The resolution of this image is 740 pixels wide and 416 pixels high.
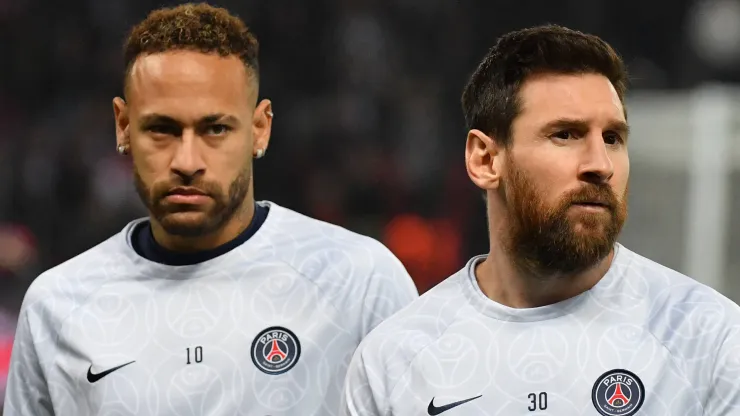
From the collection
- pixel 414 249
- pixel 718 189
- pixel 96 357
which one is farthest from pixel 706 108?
pixel 96 357

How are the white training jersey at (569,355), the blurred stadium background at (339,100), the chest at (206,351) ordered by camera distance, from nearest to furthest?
the white training jersey at (569,355), the chest at (206,351), the blurred stadium background at (339,100)

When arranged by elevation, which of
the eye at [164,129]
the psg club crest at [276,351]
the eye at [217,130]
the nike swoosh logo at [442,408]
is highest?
the eye at [164,129]

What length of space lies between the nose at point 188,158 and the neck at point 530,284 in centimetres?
77

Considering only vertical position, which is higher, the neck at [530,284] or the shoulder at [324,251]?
the neck at [530,284]

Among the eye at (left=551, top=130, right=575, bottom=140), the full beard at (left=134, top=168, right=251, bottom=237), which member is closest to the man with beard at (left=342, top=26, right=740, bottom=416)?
the eye at (left=551, top=130, right=575, bottom=140)

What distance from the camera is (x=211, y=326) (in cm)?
308

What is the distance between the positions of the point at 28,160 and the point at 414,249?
258 cm

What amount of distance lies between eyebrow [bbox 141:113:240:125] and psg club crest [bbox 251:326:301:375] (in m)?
0.53

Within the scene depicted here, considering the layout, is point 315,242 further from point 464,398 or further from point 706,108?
point 706,108

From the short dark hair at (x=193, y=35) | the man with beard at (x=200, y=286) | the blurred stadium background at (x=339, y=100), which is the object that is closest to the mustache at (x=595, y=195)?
the man with beard at (x=200, y=286)

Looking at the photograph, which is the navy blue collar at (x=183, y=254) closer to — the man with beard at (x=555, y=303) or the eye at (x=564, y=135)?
the man with beard at (x=555, y=303)

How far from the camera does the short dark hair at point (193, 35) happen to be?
10.3ft

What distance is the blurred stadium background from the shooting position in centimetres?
781

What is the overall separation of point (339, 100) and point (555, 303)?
5.89m
